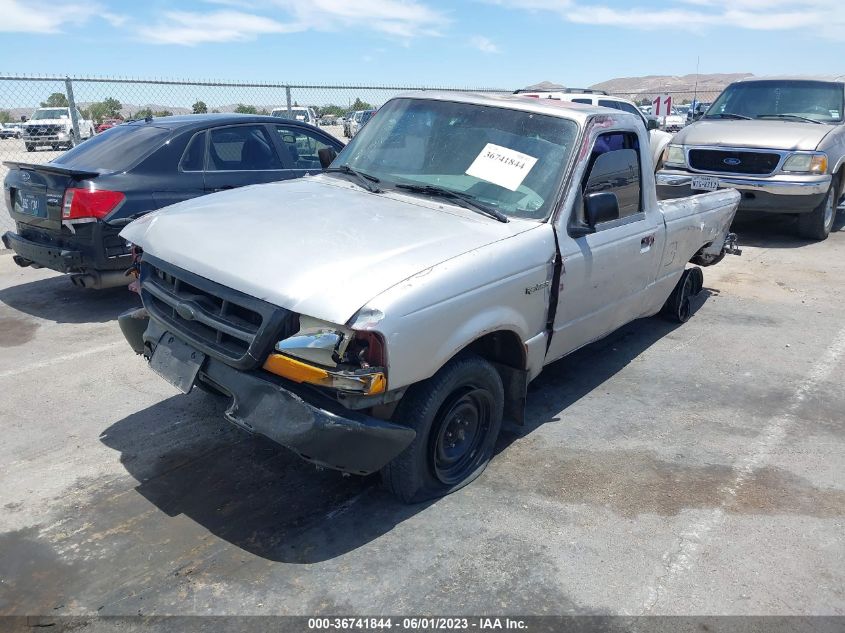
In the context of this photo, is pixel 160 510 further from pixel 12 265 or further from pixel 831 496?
pixel 12 265

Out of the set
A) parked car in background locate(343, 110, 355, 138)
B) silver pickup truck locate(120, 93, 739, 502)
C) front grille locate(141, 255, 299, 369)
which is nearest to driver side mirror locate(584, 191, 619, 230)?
silver pickup truck locate(120, 93, 739, 502)

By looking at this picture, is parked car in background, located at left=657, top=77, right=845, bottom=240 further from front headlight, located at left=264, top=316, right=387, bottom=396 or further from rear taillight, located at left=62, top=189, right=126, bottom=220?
front headlight, located at left=264, top=316, right=387, bottom=396

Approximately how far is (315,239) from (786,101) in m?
9.60

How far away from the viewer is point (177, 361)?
3297 millimetres

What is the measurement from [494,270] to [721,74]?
14709 cm

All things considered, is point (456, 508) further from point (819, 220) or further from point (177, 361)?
point (819, 220)

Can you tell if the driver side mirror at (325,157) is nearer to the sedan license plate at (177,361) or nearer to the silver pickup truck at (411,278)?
the silver pickup truck at (411,278)

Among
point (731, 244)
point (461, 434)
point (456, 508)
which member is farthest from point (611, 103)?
point (456, 508)

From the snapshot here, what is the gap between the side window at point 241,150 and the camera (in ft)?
21.7

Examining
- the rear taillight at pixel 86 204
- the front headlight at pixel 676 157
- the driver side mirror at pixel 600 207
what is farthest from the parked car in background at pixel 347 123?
the driver side mirror at pixel 600 207

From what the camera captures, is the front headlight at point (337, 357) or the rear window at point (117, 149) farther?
the rear window at point (117, 149)

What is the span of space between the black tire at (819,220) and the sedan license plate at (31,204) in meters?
9.68

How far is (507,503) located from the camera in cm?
351

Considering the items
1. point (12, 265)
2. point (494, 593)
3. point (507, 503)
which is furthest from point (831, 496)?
point (12, 265)
